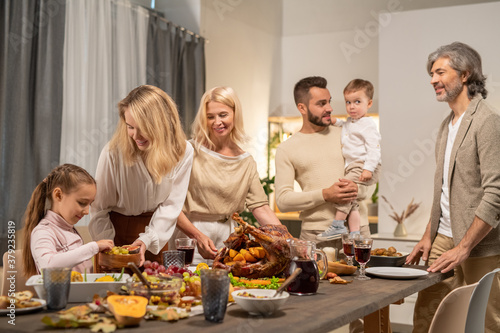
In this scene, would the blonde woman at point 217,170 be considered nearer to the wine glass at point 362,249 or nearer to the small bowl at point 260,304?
the wine glass at point 362,249

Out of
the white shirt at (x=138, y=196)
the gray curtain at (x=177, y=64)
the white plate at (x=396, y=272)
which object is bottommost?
the white plate at (x=396, y=272)

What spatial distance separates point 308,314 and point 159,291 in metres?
0.43

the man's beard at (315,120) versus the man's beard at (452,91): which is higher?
the man's beard at (452,91)

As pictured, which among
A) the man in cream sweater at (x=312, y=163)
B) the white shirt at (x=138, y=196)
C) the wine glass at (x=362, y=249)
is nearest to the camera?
the wine glass at (x=362, y=249)

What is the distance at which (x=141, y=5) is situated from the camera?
17.4 ft

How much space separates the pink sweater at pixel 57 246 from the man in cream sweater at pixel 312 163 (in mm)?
1349

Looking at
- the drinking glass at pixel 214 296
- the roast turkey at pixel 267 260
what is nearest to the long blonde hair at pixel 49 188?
the roast turkey at pixel 267 260

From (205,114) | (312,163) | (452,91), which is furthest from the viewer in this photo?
(312,163)

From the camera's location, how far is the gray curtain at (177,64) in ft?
16.9

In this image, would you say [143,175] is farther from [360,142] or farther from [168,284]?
[360,142]

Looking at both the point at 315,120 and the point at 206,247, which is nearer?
the point at 206,247

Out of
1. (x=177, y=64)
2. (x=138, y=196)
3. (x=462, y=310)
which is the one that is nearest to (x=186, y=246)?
(x=138, y=196)

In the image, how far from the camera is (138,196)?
8.72 feet

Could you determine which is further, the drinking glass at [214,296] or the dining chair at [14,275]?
the dining chair at [14,275]
